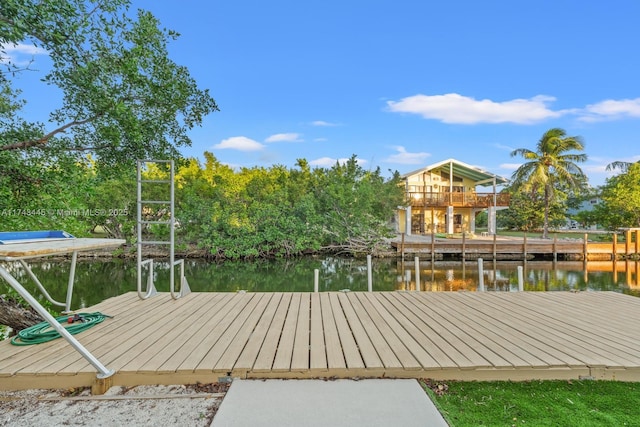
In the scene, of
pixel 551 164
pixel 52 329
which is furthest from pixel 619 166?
pixel 52 329

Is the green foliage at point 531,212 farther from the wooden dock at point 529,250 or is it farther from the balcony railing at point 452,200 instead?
the wooden dock at point 529,250

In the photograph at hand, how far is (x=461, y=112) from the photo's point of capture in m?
25.4

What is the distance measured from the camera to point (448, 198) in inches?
846

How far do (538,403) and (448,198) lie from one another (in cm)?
2071

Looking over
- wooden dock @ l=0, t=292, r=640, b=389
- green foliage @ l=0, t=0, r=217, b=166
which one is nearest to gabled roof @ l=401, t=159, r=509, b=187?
wooden dock @ l=0, t=292, r=640, b=389

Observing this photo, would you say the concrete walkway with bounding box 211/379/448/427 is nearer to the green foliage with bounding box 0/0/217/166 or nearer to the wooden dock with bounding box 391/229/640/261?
the green foliage with bounding box 0/0/217/166

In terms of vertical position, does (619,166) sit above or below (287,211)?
above

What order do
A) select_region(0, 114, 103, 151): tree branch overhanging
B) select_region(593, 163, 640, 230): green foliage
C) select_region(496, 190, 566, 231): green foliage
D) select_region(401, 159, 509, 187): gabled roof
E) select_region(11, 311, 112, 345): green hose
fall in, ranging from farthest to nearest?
select_region(496, 190, 566, 231): green foliage
select_region(401, 159, 509, 187): gabled roof
select_region(593, 163, 640, 230): green foliage
select_region(0, 114, 103, 151): tree branch overhanging
select_region(11, 311, 112, 345): green hose

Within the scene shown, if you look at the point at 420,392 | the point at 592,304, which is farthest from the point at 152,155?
the point at 592,304

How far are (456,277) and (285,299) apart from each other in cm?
896

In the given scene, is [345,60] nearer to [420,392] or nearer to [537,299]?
[537,299]

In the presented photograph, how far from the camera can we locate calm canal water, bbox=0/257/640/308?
9820mm

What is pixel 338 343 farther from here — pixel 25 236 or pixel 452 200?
pixel 452 200

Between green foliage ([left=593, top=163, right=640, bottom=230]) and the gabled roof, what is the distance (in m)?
5.78
